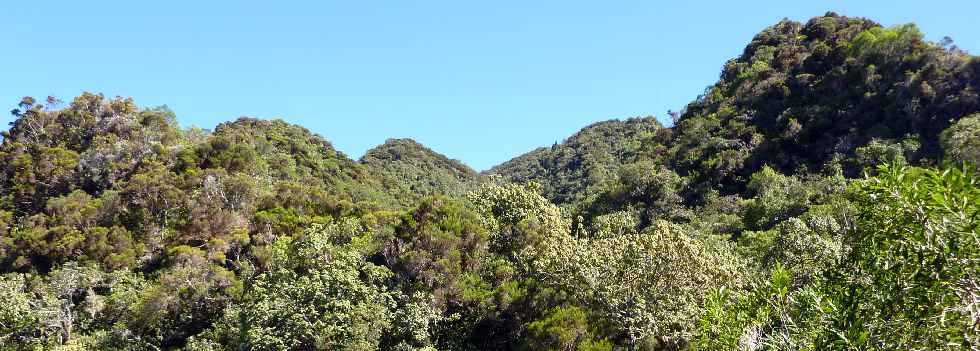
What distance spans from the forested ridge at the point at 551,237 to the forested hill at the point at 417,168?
23.0 metres

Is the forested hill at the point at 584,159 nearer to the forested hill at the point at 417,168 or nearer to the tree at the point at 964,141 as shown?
the forested hill at the point at 417,168

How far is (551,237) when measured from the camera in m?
27.2

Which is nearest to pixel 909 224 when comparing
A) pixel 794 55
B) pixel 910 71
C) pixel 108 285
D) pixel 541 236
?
pixel 541 236

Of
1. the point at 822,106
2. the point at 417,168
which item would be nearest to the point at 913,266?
the point at 822,106

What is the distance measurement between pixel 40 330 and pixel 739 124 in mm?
60054

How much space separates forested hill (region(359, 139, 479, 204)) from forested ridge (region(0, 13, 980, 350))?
75.5ft

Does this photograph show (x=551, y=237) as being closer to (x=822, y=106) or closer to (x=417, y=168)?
(x=822, y=106)

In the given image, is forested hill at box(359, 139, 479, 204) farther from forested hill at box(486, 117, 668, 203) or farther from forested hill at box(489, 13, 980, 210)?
forested hill at box(489, 13, 980, 210)

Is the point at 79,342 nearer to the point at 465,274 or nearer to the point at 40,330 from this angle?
the point at 40,330

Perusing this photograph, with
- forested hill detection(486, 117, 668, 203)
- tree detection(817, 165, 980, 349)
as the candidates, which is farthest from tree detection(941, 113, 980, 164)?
forested hill detection(486, 117, 668, 203)

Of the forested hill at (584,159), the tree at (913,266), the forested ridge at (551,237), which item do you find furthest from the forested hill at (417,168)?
the tree at (913,266)

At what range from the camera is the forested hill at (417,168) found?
91.2 meters

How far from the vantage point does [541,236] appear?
27.0 meters

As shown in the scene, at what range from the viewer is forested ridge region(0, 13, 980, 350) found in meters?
6.69
